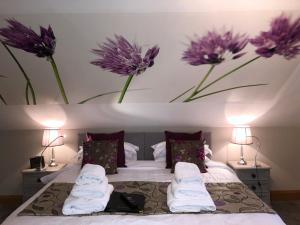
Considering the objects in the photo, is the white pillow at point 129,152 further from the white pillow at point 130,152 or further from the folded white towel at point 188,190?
the folded white towel at point 188,190

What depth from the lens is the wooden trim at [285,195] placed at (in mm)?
3596

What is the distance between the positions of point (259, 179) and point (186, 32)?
1.97 meters

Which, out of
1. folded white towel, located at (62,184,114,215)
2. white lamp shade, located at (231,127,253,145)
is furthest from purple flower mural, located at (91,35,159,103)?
white lamp shade, located at (231,127,253,145)

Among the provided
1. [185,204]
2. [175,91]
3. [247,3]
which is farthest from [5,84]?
[247,3]

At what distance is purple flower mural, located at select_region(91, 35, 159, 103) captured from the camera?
8.01 feet

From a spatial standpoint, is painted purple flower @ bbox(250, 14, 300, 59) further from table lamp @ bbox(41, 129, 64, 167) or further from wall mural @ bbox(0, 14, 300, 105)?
table lamp @ bbox(41, 129, 64, 167)

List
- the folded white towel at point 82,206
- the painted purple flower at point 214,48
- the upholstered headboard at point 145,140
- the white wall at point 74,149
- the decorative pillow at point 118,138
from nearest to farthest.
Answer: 1. the folded white towel at point 82,206
2. the painted purple flower at point 214,48
3. the decorative pillow at point 118,138
4. the upholstered headboard at point 145,140
5. the white wall at point 74,149

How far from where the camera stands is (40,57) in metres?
2.55

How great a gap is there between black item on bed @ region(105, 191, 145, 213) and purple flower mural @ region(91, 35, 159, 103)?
1.22 metres

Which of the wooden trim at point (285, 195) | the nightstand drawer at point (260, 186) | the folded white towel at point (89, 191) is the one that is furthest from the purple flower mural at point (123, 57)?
the wooden trim at point (285, 195)

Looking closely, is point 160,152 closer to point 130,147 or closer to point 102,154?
point 130,147

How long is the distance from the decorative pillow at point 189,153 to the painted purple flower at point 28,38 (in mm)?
1566

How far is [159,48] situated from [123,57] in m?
0.35

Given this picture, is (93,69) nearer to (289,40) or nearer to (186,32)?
(186,32)
